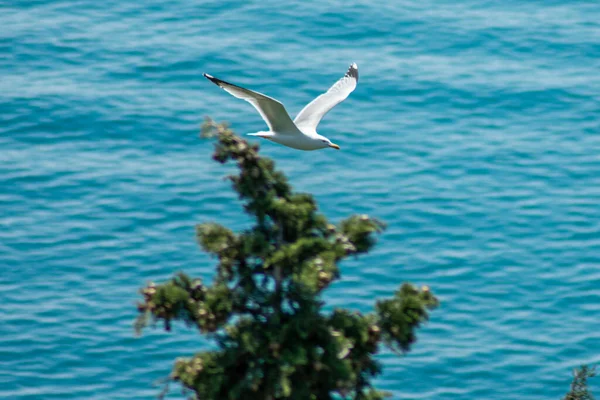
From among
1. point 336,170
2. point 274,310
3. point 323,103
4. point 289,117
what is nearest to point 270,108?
point 289,117

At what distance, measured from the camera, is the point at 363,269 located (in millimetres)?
21250

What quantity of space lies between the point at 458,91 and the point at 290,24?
18.2ft

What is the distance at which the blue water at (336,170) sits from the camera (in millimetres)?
19547

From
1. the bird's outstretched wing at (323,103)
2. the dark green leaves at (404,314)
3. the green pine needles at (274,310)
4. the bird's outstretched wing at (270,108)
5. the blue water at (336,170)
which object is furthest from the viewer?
the blue water at (336,170)

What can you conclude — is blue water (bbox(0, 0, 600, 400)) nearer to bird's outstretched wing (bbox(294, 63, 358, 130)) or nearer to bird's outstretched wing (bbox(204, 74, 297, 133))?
bird's outstretched wing (bbox(294, 63, 358, 130))

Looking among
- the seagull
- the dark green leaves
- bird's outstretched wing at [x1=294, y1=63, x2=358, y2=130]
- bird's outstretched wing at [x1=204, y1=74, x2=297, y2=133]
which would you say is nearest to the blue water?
bird's outstretched wing at [x1=294, y1=63, x2=358, y2=130]

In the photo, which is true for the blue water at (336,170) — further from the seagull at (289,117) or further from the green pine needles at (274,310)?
the green pine needles at (274,310)

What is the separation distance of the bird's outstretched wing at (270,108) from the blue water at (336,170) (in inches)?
253

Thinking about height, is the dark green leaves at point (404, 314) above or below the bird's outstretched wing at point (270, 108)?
below

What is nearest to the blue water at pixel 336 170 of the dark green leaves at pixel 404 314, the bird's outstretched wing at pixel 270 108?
the bird's outstretched wing at pixel 270 108

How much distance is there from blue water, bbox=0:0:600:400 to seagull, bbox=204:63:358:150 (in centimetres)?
525

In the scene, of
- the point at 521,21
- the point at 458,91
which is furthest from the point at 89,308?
the point at 521,21

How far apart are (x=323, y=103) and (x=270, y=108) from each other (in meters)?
2.83

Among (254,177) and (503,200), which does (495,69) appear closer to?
(503,200)
